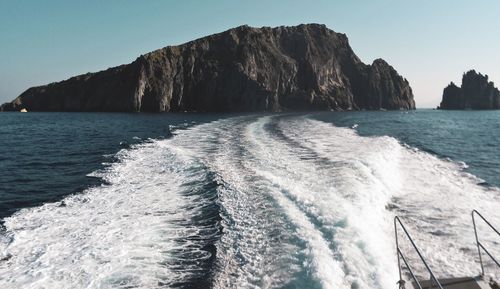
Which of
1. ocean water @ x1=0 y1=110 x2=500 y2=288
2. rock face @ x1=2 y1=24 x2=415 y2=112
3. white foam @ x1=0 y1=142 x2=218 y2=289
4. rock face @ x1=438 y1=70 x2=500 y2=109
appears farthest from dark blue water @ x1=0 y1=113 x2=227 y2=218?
rock face @ x1=438 y1=70 x2=500 y2=109

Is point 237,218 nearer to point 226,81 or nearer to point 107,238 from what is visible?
point 107,238

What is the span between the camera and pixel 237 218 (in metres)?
12.8

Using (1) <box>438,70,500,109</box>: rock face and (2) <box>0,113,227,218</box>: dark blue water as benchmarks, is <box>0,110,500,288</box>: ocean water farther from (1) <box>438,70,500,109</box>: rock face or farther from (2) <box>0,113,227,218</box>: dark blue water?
(1) <box>438,70,500,109</box>: rock face

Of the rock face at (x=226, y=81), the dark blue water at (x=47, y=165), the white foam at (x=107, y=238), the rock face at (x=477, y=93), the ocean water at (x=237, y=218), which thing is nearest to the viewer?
the white foam at (x=107, y=238)

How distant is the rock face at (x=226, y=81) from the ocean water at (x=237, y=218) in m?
93.6

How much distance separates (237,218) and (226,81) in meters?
111

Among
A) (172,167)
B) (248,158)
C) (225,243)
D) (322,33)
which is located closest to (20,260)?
(225,243)

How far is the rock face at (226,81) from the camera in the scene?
11375 centimetres

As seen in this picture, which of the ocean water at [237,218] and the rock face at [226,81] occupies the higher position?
the rock face at [226,81]

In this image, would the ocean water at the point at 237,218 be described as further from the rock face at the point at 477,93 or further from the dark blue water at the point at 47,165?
the rock face at the point at 477,93

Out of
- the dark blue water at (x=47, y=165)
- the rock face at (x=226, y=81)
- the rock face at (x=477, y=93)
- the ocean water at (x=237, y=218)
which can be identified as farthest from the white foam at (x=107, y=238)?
the rock face at (x=477, y=93)

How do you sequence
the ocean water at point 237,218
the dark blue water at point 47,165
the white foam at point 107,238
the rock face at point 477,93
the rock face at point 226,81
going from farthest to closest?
the rock face at point 477,93, the rock face at point 226,81, the dark blue water at point 47,165, the ocean water at point 237,218, the white foam at point 107,238

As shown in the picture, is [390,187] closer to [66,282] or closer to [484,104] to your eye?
[66,282]

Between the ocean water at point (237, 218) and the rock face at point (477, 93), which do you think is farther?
the rock face at point (477, 93)
